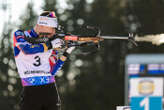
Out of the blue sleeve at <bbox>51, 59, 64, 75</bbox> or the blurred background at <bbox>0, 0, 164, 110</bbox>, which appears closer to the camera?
the blue sleeve at <bbox>51, 59, 64, 75</bbox>

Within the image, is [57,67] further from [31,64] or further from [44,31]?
[44,31]

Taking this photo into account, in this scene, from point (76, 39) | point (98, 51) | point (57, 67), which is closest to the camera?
point (57, 67)

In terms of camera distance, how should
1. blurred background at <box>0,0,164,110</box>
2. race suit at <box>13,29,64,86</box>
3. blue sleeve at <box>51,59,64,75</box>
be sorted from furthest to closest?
blurred background at <box>0,0,164,110</box> < blue sleeve at <box>51,59,64,75</box> < race suit at <box>13,29,64,86</box>

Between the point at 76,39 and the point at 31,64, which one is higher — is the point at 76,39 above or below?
above

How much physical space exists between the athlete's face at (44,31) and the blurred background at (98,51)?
17.7m

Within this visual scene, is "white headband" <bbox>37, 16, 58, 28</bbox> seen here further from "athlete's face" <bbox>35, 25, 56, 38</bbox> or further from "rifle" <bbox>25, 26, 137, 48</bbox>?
"rifle" <bbox>25, 26, 137, 48</bbox>

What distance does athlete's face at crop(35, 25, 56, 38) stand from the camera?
6.09 metres

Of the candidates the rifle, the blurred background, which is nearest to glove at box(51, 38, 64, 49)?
the rifle

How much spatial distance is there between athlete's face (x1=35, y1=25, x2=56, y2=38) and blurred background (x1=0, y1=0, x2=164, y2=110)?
1774cm

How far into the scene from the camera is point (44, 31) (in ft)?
20.1

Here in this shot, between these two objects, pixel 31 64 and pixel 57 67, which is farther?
pixel 57 67

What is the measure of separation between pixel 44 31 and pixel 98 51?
19356 mm

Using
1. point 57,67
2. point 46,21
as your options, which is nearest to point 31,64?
point 57,67

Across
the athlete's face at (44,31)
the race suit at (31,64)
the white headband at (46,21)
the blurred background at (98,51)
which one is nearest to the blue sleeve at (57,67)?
the race suit at (31,64)
